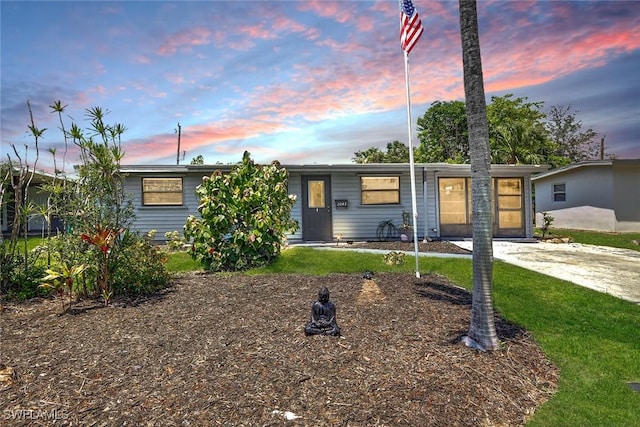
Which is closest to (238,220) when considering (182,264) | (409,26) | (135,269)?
(182,264)

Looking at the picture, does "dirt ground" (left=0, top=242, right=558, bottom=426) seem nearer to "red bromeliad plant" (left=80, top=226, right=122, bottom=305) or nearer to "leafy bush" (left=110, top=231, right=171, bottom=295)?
"red bromeliad plant" (left=80, top=226, right=122, bottom=305)

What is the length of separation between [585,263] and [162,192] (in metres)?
13.1

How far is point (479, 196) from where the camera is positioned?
360 centimetres

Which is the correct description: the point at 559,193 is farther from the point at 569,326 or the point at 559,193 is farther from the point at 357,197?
the point at 569,326

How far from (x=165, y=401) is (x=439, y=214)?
41.4 feet

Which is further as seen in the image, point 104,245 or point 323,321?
point 104,245

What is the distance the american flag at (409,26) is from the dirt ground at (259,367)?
485cm

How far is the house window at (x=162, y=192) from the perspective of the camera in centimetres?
1292

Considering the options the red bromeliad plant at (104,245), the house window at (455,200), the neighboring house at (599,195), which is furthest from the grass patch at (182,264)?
the neighboring house at (599,195)

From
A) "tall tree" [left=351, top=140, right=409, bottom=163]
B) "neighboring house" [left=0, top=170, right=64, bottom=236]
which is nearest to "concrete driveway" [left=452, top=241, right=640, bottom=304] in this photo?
"neighboring house" [left=0, top=170, right=64, bottom=236]

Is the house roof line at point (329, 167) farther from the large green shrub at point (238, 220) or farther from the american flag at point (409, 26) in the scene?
the american flag at point (409, 26)

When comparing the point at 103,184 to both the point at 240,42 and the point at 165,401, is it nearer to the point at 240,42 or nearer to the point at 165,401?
the point at 165,401

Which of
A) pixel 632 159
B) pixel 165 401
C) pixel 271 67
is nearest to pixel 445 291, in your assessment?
pixel 165 401

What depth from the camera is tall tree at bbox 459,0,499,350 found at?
3580 millimetres
